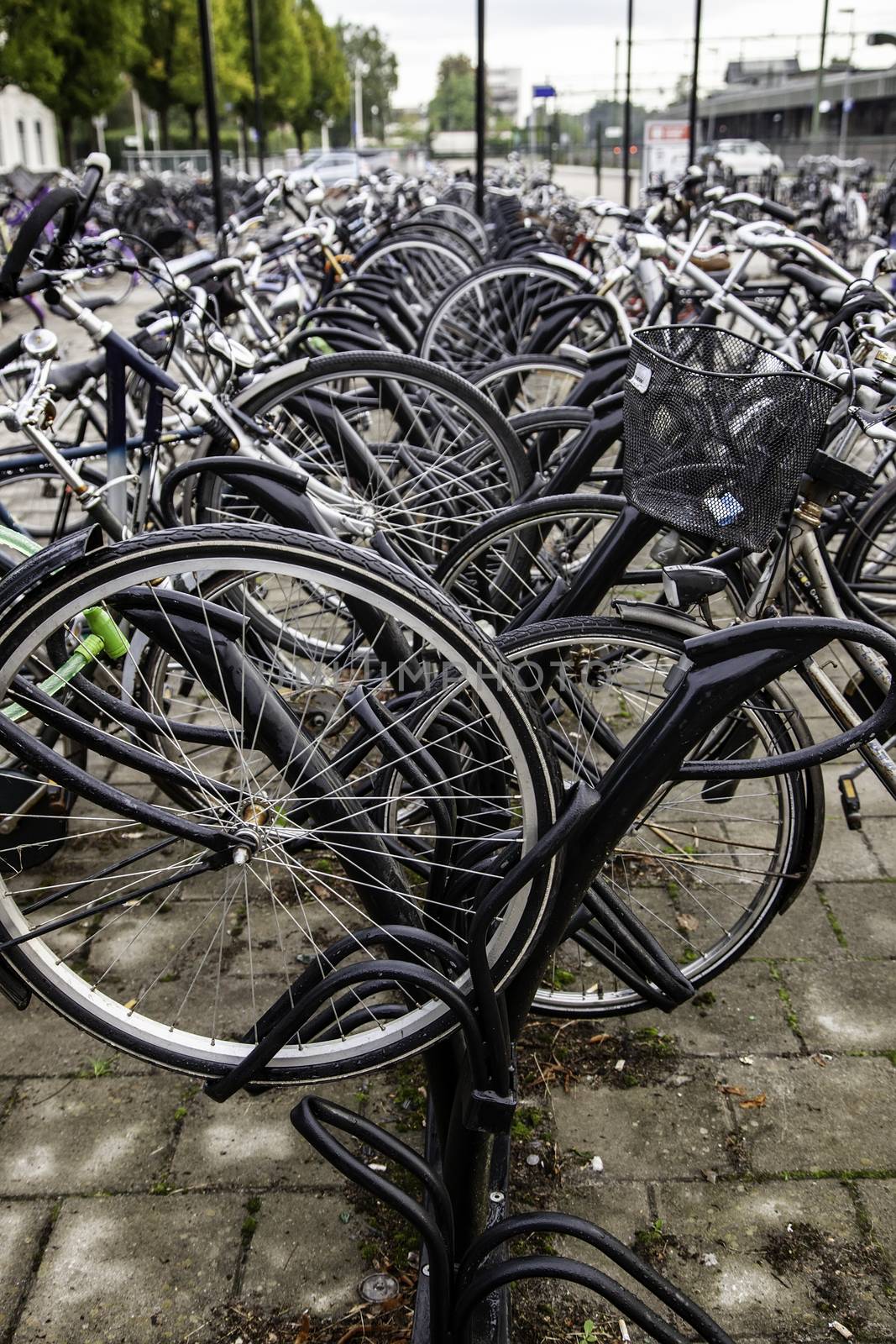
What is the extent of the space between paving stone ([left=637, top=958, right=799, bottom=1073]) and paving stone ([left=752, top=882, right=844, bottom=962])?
0.17 feet

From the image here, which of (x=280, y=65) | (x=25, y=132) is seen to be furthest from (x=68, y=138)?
(x=25, y=132)

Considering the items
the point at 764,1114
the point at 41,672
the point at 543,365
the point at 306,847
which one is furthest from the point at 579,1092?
the point at 543,365

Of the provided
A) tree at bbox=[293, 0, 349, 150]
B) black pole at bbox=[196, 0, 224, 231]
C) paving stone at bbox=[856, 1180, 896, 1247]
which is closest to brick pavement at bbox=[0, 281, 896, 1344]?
paving stone at bbox=[856, 1180, 896, 1247]

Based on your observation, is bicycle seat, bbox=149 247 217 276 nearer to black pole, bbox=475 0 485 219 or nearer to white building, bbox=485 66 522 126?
black pole, bbox=475 0 485 219

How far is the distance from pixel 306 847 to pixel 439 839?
23 centimetres

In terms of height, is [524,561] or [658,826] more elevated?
[524,561]

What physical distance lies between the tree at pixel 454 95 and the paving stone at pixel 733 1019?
74.4m

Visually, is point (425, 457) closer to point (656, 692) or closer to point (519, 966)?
point (656, 692)

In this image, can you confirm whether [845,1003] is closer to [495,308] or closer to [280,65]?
[495,308]

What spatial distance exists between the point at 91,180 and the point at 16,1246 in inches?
110

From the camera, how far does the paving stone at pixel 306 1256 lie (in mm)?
1769

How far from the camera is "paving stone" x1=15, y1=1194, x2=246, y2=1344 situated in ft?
5.67

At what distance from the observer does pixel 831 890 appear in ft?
9.20

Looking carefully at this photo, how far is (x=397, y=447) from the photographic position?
362 cm
